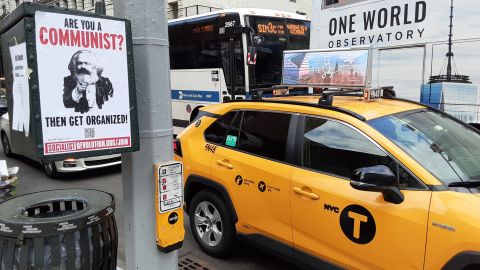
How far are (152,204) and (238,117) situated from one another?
2199mm

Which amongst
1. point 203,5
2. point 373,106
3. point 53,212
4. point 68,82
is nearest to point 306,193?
point 373,106

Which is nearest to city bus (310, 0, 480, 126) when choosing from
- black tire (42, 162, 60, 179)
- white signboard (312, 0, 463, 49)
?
white signboard (312, 0, 463, 49)

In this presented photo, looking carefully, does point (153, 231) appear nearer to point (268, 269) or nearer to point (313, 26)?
point (268, 269)

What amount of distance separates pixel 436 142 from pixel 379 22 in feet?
14.0

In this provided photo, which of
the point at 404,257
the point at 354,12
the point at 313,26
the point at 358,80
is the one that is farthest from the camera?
the point at 313,26

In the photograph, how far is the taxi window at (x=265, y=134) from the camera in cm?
371

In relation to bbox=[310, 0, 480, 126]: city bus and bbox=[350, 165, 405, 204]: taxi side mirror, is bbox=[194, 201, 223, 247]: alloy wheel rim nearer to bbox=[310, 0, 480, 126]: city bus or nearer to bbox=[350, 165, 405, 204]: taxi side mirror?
bbox=[350, 165, 405, 204]: taxi side mirror

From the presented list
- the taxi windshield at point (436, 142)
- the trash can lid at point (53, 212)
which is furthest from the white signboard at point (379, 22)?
the trash can lid at point (53, 212)

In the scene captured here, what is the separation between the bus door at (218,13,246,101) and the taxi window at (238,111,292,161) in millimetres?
5569

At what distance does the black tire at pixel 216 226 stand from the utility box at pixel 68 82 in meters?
2.30

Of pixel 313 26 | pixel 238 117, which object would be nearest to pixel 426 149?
pixel 238 117

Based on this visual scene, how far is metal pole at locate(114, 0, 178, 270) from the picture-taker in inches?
78.7

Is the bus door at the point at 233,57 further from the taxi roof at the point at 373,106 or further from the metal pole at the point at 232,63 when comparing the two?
the taxi roof at the point at 373,106

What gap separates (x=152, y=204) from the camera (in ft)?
7.00
